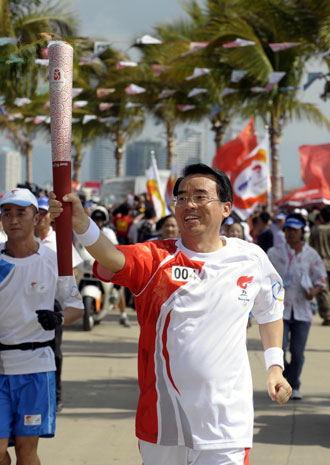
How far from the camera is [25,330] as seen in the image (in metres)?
4.18

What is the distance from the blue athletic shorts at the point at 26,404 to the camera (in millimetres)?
4102

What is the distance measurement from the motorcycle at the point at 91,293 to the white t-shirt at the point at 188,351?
7.54 m

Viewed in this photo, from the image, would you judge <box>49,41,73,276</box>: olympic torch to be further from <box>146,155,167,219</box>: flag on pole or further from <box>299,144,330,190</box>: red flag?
<box>299,144,330,190</box>: red flag

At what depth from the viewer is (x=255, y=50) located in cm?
1903

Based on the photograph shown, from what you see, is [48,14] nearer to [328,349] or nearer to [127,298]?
[127,298]

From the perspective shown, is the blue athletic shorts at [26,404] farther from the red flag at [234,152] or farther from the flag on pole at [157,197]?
the red flag at [234,152]

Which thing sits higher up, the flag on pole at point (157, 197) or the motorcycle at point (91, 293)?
the flag on pole at point (157, 197)

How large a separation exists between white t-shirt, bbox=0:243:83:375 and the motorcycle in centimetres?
633

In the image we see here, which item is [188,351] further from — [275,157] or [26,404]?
[275,157]

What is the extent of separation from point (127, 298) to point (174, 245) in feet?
36.8

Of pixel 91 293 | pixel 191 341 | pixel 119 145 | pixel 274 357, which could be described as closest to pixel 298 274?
pixel 91 293

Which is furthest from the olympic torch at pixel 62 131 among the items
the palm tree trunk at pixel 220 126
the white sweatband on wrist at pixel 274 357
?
the palm tree trunk at pixel 220 126

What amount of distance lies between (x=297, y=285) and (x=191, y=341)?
451cm

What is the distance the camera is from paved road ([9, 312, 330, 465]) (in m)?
5.50
